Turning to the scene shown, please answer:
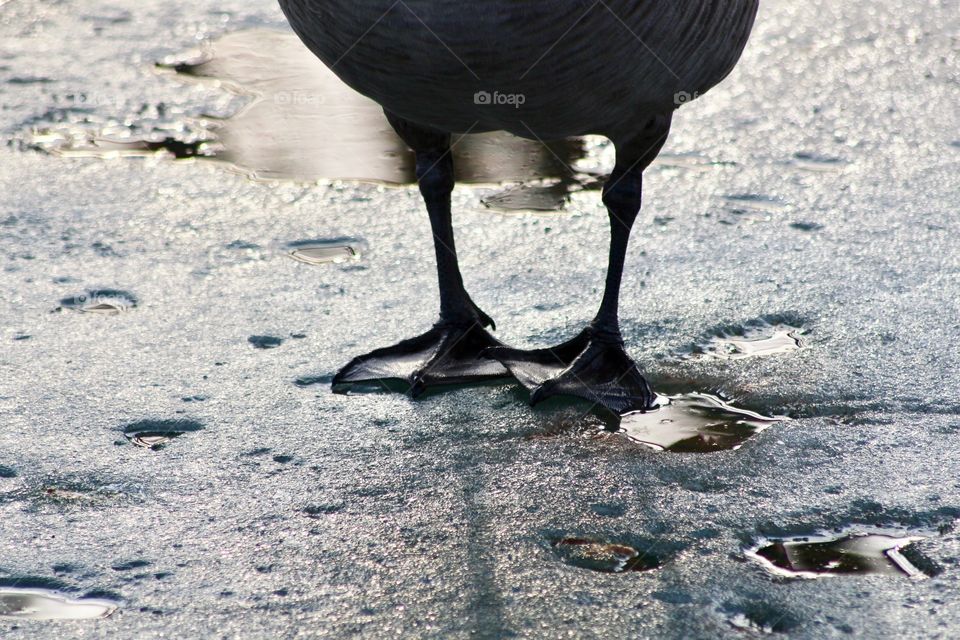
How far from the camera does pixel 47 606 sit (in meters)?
2.19

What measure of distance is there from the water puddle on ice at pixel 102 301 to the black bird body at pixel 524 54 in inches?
44.6

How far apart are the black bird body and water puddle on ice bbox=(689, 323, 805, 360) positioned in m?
0.74

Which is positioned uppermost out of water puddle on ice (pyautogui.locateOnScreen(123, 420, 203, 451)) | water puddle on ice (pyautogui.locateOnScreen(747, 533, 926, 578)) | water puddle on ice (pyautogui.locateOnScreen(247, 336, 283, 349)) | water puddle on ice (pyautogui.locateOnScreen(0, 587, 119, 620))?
water puddle on ice (pyautogui.locateOnScreen(747, 533, 926, 578))

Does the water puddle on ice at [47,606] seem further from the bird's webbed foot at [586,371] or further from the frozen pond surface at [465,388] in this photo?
the bird's webbed foot at [586,371]

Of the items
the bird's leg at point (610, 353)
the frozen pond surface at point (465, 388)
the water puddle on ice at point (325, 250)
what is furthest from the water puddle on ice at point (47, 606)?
the water puddle on ice at point (325, 250)

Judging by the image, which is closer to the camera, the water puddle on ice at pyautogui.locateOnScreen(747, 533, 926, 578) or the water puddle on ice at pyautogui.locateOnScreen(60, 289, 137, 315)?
the water puddle on ice at pyautogui.locateOnScreen(747, 533, 926, 578)

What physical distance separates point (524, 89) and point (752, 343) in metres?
1.18

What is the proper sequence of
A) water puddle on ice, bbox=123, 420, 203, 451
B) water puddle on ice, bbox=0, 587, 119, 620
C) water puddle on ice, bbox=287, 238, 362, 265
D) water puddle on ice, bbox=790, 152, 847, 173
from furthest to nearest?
1. water puddle on ice, bbox=790, 152, 847, 173
2. water puddle on ice, bbox=287, 238, 362, 265
3. water puddle on ice, bbox=123, 420, 203, 451
4. water puddle on ice, bbox=0, 587, 119, 620

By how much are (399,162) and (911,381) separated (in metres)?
2.24

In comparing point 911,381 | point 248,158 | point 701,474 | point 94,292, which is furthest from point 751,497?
point 248,158

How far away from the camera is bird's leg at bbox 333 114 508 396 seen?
3.06m

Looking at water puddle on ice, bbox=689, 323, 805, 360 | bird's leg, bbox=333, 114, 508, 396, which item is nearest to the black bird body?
bird's leg, bbox=333, 114, 508, 396

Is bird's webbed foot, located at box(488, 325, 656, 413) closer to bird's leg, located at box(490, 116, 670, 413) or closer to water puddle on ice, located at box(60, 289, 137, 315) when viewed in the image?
bird's leg, located at box(490, 116, 670, 413)

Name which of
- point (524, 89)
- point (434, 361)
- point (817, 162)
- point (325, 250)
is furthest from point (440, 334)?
point (817, 162)
